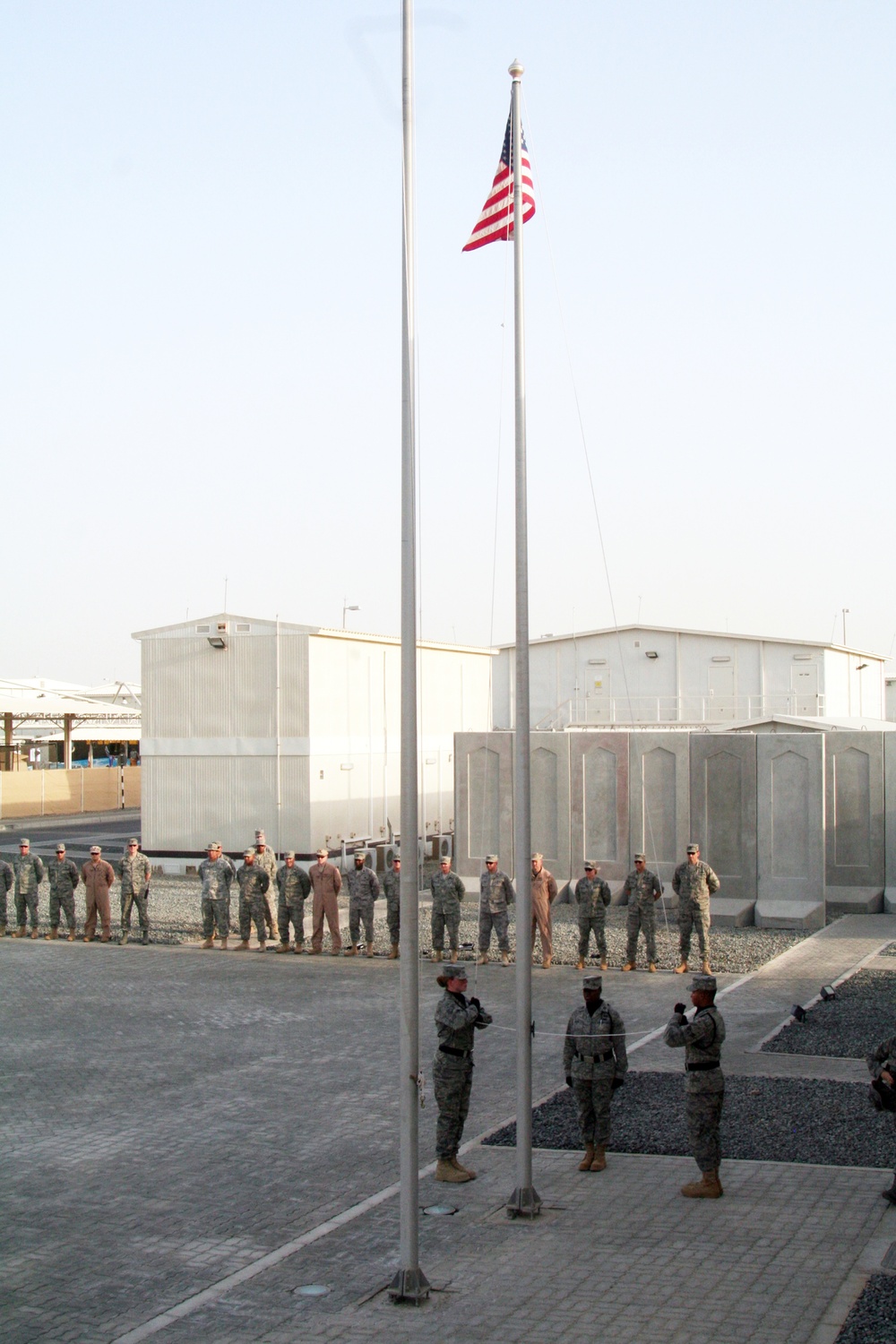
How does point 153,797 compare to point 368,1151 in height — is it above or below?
above

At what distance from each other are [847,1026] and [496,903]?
19.8 feet

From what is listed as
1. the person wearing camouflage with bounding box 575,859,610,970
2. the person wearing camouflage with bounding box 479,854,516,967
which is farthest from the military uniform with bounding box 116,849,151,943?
the person wearing camouflage with bounding box 575,859,610,970

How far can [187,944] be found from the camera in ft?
73.9

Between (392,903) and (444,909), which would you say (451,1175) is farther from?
(392,903)

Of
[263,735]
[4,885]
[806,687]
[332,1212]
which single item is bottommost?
[332,1212]

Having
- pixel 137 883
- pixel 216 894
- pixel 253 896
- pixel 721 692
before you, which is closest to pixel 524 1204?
pixel 253 896

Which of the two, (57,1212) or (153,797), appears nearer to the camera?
(57,1212)

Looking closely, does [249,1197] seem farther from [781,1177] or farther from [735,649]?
[735,649]

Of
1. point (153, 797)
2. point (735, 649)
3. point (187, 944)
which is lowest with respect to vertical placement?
point (187, 944)

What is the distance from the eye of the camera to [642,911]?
18984mm

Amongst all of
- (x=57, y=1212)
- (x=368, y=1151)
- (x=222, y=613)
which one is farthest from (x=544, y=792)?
(x=57, y=1212)

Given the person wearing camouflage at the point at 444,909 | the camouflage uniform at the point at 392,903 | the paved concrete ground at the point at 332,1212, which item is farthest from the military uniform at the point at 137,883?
the paved concrete ground at the point at 332,1212

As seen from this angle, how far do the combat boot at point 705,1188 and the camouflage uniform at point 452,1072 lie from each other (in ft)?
5.72

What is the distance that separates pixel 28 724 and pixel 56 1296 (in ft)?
369
